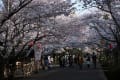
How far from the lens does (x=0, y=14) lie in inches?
855

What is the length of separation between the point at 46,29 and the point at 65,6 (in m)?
7.39

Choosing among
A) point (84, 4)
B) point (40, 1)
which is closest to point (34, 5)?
point (40, 1)

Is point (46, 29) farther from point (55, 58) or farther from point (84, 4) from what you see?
point (55, 58)

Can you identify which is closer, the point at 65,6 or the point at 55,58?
the point at 65,6

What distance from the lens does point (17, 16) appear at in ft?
85.1

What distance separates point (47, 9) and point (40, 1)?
89 centimetres

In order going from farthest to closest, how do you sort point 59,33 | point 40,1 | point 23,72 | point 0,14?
point 59,33 < point 23,72 < point 40,1 < point 0,14

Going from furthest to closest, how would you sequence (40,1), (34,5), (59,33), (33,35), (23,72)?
(33,35), (59,33), (23,72), (40,1), (34,5)

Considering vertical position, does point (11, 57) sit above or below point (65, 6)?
below

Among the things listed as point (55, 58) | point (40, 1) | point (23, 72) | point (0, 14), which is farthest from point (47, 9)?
point (55, 58)

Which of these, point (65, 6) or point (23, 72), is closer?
point (65, 6)

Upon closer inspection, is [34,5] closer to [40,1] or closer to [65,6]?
[40,1]

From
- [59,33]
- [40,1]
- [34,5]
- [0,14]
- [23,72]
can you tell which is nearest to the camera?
[0,14]

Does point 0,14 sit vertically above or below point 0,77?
above
